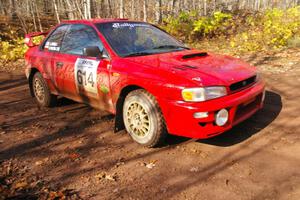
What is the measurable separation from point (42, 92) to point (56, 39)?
1144 millimetres

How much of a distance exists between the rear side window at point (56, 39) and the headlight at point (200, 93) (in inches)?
112

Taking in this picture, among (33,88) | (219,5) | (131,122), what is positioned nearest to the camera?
(131,122)

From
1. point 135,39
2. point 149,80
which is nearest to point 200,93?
point 149,80

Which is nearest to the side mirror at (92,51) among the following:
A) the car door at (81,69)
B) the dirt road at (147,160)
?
the car door at (81,69)

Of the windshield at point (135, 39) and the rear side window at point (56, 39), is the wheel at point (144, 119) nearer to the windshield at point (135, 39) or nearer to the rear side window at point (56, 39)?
the windshield at point (135, 39)

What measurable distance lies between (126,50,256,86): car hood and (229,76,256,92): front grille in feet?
0.17

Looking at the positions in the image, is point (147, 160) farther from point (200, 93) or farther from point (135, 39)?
→ point (135, 39)

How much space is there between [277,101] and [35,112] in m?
4.48

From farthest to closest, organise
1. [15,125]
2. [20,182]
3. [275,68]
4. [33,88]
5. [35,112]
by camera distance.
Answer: [275,68] → [33,88] → [35,112] → [15,125] → [20,182]

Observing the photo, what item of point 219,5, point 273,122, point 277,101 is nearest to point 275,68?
point 277,101

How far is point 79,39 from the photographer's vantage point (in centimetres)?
493

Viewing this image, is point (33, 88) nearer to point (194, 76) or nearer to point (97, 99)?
point (97, 99)

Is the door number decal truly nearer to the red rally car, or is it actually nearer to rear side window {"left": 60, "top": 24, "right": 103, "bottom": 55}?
the red rally car

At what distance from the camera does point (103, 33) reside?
451cm
